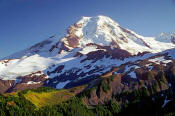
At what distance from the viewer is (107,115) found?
168 metres

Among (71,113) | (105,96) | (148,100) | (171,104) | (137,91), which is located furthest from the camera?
(105,96)

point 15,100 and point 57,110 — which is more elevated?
point 15,100

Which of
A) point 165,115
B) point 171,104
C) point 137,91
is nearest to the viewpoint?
point 165,115

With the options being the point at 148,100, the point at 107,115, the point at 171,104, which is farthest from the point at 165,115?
the point at 107,115

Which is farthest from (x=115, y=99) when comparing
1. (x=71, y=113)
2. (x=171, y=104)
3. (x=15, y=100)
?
(x=15, y=100)

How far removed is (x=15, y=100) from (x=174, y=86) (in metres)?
117

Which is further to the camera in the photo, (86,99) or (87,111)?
(86,99)

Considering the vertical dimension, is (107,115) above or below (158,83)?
below

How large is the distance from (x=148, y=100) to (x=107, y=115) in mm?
28854

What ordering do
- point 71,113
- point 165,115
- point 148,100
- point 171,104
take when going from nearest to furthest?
point 165,115
point 171,104
point 148,100
point 71,113

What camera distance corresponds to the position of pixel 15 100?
7456 inches

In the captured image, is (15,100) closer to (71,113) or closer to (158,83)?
(71,113)

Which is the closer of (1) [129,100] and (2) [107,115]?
(2) [107,115]

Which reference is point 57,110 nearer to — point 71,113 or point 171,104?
point 71,113
